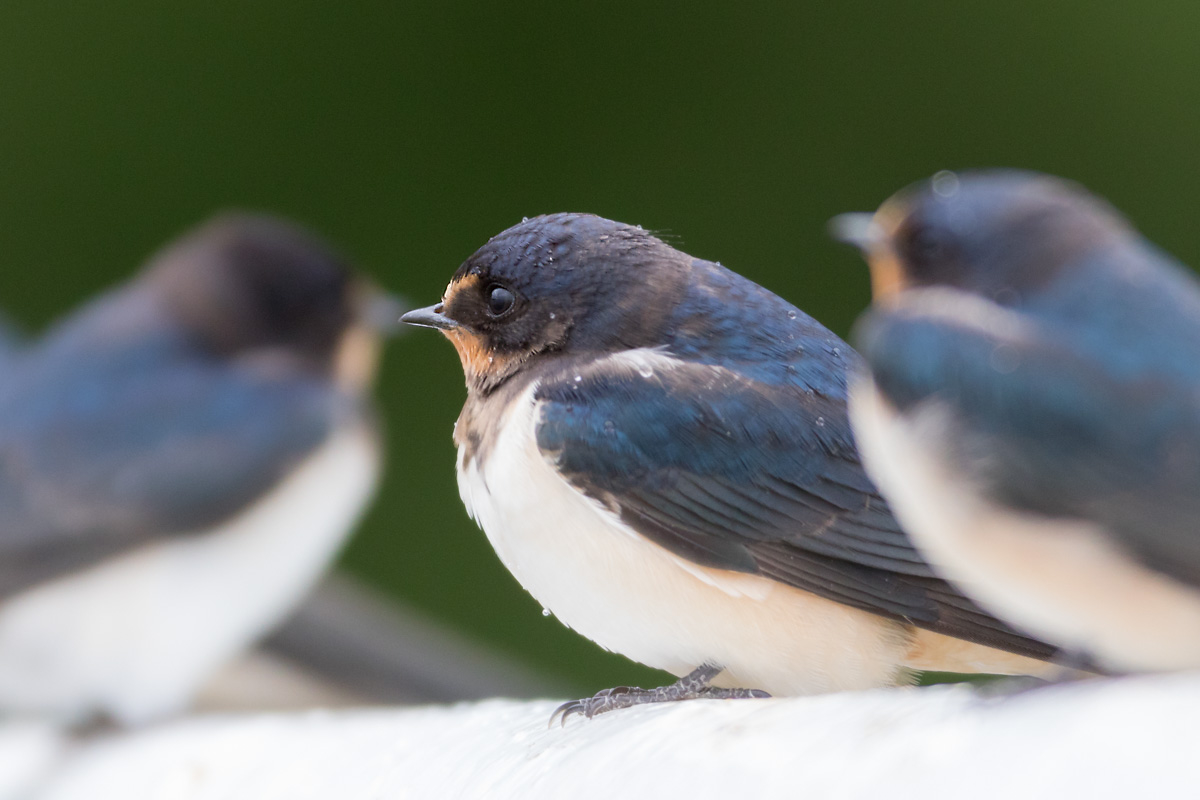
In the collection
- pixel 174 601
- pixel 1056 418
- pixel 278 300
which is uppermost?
pixel 1056 418

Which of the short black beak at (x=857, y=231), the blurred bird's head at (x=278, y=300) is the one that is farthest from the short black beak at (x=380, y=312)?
the short black beak at (x=857, y=231)

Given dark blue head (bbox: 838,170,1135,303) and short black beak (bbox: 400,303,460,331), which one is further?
→ short black beak (bbox: 400,303,460,331)

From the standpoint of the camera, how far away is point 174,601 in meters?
1.20

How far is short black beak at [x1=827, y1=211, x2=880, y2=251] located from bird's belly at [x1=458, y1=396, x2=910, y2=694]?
0.70 ft

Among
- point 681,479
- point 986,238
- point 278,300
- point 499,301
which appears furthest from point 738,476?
point 278,300

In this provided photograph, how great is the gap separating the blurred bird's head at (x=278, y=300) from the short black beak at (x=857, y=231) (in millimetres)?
892

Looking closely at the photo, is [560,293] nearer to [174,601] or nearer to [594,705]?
[594,705]

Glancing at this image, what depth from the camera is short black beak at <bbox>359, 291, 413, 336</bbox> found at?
1225 millimetres

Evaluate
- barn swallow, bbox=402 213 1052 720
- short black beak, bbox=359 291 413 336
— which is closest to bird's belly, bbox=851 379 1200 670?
barn swallow, bbox=402 213 1052 720

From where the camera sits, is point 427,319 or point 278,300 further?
point 278,300

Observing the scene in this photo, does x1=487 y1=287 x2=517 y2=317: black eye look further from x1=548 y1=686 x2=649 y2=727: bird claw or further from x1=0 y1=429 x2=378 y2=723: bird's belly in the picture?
x1=0 y1=429 x2=378 y2=723: bird's belly

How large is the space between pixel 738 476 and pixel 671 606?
66mm

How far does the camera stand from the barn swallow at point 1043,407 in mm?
370

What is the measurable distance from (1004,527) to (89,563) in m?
0.98
